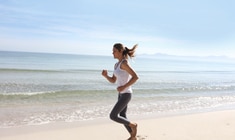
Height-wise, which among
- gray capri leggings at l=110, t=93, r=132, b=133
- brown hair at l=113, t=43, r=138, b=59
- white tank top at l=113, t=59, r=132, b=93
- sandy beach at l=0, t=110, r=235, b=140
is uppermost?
brown hair at l=113, t=43, r=138, b=59

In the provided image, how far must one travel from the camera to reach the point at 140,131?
6.05 metres

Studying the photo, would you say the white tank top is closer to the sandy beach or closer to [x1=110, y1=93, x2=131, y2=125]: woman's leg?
[x1=110, y1=93, x2=131, y2=125]: woman's leg

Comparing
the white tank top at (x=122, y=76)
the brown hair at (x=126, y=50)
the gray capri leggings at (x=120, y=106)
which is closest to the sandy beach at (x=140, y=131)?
the gray capri leggings at (x=120, y=106)

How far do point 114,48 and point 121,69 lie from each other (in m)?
0.37

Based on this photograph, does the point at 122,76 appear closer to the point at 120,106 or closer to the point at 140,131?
the point at 120,106

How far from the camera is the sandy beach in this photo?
18.3 ft

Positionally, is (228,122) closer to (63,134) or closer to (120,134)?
(120,134)

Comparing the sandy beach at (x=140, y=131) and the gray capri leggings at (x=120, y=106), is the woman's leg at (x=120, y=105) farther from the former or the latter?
the sandy beach at (x=140, y=131)

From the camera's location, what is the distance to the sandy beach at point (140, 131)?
18.3ft

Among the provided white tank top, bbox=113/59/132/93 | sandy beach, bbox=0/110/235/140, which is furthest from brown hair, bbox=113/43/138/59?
sandy beach, bbox=0/110/235/140

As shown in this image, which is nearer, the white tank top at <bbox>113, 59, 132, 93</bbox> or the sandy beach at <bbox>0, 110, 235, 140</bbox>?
the white tank top at <bbox>113, 59, 132, 93</bbox>

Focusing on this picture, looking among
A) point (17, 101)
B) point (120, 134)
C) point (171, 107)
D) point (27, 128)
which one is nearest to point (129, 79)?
point (120, 134)

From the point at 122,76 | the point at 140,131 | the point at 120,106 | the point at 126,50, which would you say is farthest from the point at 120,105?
the point at 140,131

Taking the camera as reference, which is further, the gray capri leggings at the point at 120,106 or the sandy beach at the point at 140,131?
the sandy beach at the point at 140,131
